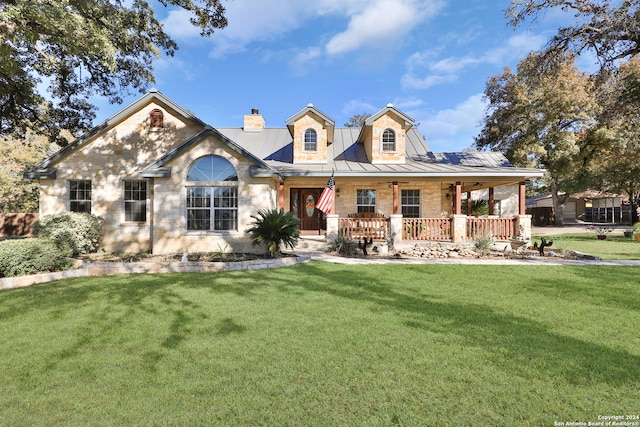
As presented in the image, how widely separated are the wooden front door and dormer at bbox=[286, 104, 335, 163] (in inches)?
68.9

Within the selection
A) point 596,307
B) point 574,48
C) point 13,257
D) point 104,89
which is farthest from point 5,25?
point 574,48

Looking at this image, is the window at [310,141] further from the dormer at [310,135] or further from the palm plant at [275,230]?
the palm plant at [275,230]

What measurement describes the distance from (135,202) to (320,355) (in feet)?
38.6

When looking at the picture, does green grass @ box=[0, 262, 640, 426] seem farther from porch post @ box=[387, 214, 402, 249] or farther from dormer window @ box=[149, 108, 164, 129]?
dormer window @ box=[149, 108, 164, 129]

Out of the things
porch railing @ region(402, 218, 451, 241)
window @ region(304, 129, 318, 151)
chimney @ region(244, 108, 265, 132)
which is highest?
chimney @ region(244, 108, 265, 132)

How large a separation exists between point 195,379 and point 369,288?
13.6ft

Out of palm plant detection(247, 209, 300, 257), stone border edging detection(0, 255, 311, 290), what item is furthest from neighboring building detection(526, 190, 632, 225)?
stone border edging detection(0, 255, 311, 290)

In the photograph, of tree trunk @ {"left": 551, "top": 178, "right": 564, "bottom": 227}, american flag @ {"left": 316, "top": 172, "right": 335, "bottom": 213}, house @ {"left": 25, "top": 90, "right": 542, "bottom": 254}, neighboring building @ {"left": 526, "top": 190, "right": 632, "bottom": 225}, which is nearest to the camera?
american flag @ {"left": 316, "top": 172, "right": 335, "bottom": 213}

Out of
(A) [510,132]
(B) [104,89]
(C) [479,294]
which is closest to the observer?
(C) [479,294]

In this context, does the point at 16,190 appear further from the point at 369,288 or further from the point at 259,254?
the point at 369,288

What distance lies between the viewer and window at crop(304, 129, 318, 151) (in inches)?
563

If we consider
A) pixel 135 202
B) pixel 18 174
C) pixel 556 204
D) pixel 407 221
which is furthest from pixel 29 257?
pixel 556 204

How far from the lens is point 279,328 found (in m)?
4.38

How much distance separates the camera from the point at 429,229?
494 inches
